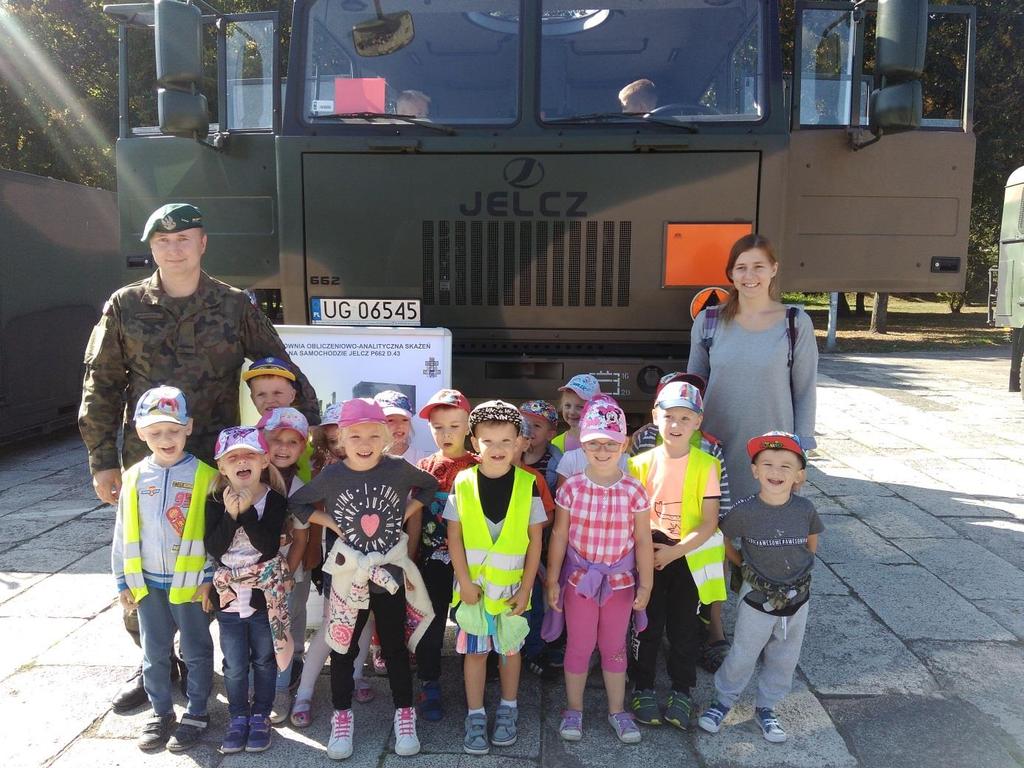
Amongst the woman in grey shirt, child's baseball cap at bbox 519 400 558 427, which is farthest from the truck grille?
the woman in grey shirt

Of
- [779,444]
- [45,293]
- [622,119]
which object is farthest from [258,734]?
[45,293]

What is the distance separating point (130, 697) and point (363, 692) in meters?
0.86

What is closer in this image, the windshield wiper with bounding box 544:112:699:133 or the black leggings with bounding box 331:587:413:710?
the black leggings with bounding box 331:587:413:710

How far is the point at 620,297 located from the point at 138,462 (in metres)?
2.36

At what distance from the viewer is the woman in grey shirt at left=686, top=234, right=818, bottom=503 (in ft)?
11.1

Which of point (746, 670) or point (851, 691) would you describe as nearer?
point (746, 670)

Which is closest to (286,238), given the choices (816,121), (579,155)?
(579,155)

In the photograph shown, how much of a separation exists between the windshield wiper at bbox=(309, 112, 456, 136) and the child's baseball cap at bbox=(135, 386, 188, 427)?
77.5 inches

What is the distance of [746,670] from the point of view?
3047 mm

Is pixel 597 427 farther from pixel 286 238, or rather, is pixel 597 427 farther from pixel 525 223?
pixel 286 238


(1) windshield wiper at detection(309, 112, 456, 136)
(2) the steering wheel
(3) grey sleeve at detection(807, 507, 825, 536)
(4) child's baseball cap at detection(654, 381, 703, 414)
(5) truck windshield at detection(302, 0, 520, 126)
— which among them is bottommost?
(3) grey sleeve at detection(807, 507, 825, 536)

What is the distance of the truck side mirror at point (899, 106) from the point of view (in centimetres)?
395

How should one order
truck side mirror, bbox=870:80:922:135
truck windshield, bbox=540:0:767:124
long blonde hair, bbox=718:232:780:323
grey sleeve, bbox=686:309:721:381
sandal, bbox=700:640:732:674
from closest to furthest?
long blonde hair, bbox=718:232:780:323, sandal, bbox=700:640:732:674, grey sleeve, bbox=686:309:721:381, truck side mirror, bbox=870:80:922:135, truck windshield, bbox=540:0:767:124

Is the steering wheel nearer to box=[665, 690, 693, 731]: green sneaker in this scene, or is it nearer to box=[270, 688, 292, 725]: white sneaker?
box=[665, 690, 693, 731]: green sneaker
